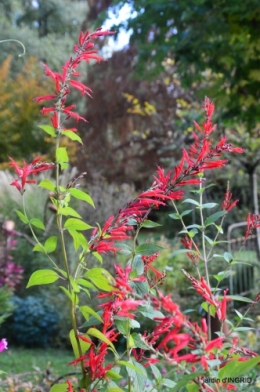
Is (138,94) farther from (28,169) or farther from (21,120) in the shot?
(28,169)

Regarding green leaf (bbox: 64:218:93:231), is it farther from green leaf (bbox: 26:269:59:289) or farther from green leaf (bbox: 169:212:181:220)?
green leaf (bbox: 169:212:181:220)

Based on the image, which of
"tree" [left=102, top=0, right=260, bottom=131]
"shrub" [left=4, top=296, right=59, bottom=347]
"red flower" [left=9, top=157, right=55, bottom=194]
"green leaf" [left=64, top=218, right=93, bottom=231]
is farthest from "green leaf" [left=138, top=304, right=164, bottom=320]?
"shrub" [left=4, top=296, right=59, bottom=347]

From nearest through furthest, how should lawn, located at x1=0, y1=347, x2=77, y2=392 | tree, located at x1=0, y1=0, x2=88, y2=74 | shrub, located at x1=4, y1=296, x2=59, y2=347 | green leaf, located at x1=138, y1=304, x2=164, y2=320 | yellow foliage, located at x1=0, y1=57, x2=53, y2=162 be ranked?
green leaf, located at x1=138, y1=304, x2=164, y2=320, lawn, located at x1=0, y1=347, x2=77, y2=392, shrub, located at x1=4, y1=296, x2=59, y2=347, yellow foliage, located at x1=0, y1=57, x2=53, y2=162, tree, located at x1=0, y1=0, x2=88, y2=74

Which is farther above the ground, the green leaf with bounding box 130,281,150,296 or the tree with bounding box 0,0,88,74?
the tree with bounding box 0,0,88,74

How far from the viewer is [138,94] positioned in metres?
16.0

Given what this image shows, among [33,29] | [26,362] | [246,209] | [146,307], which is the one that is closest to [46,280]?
[146,307]

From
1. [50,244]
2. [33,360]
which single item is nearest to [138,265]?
[50,244]

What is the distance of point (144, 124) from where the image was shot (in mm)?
16172

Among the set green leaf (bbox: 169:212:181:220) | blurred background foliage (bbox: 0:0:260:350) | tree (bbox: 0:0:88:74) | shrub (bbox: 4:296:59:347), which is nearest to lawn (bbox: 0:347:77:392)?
shrub (bbox: 4:296:59:347)

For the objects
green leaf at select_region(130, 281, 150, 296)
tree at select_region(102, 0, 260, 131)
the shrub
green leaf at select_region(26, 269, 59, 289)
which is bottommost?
the shrub

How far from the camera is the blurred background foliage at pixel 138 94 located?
3432 millimetres

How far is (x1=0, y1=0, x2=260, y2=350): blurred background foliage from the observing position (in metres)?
3.43

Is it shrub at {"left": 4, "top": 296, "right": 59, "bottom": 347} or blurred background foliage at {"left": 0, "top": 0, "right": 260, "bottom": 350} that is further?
shrub at {"left": 4, "top": 296, "right": 59, "bottom": 347}

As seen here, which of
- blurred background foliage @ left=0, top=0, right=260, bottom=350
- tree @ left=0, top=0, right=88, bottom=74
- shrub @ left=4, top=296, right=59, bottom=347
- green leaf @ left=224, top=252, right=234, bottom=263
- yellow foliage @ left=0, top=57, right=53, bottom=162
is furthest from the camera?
tree @ left=0, top=0, right=88, bottom=74
